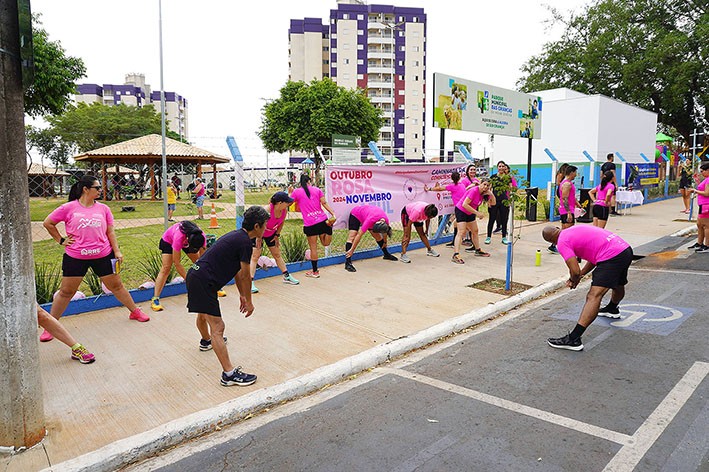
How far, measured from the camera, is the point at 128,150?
2714cm

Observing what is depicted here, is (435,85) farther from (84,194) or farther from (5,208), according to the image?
(5,208)

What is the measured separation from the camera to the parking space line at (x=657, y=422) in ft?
10.2

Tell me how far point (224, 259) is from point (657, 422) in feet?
11.9

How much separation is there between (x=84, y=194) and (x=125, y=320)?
1.65 meters

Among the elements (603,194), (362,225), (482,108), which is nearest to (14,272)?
(362,225)

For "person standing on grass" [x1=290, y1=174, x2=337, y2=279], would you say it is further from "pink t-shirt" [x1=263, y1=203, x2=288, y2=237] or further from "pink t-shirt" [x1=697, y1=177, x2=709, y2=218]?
"pink t-shirt" [x1=697, y1=177, x2=709, y2=218]

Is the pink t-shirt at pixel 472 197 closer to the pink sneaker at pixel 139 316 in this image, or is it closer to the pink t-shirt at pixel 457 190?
the pink t-shirt at pixel 457 190

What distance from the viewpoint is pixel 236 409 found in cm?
388

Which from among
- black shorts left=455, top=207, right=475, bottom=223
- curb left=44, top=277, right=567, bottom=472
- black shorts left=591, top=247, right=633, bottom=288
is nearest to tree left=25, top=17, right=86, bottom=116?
black shorts left=455, top=207, right=475, bottom=223

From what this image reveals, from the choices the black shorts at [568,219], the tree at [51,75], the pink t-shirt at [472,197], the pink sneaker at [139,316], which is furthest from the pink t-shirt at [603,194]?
the tree at [51,75]

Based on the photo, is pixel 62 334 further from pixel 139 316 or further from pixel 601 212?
pixel 601 212

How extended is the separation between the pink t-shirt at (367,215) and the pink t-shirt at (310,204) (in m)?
0.97

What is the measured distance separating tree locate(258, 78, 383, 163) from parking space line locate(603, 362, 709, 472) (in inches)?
1501

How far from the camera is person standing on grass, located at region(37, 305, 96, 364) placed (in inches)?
175
